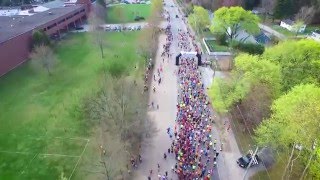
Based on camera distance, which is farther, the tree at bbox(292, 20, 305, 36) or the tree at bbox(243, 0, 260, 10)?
the tree at bbox(243, 0, 260, 10)

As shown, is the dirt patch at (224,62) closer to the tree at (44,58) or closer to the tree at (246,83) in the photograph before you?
the tree at (246,83)

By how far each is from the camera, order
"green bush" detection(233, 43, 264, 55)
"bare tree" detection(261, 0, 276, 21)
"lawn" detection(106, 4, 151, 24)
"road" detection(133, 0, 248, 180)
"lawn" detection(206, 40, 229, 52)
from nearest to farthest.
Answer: "road" detection(133, 0, 248, 180) → "green bush" detection(233, 43, 264, 55) → "lawn" detection(206, 40, 229, 52) → "bare tree" detection(261, 0, 276, 21) → "lawn" detection(106, 4, 151, 24)

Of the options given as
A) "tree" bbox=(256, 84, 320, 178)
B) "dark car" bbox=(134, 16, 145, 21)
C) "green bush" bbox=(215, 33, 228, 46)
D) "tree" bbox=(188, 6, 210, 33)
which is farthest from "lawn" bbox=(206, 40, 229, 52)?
"tree" bbox=(256, 84, 320, 178)

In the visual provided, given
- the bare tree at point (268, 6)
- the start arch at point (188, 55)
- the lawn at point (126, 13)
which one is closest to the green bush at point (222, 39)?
the start arch at point (188, 55)

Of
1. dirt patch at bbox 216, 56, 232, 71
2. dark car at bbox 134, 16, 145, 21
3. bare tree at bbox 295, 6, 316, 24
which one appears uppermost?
bare tree at bbox 295, 6, 316, 24

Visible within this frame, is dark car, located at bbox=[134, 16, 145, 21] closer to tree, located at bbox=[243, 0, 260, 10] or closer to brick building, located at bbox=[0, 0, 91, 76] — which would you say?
brick building, located at bbox=[0, 0, 91, 76]

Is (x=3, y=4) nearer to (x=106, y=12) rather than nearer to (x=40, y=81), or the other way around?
(x=106, y=12)

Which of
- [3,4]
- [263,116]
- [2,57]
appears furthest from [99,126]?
[3,4]
